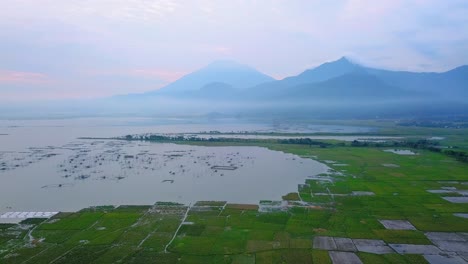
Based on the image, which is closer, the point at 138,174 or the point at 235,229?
the point at 235,229

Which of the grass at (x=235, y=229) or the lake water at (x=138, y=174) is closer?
the grass at (x=235, y=229)

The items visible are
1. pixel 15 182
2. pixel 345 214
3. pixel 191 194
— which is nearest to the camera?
pixel 345 214

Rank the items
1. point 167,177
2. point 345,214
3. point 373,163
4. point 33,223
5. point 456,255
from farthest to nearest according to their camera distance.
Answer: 1. point 373,163
2. point 167,177
3. point 345,214
4. point 33,223
5. point 456,255

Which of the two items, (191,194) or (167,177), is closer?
(191,194)

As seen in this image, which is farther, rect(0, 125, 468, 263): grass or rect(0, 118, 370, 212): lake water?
rect(0, 118, 370, 212): lake water

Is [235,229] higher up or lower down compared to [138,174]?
lower down

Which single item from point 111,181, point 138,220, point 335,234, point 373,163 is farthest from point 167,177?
point 373,163

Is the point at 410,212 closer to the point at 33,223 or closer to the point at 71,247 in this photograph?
the point at 71,247
